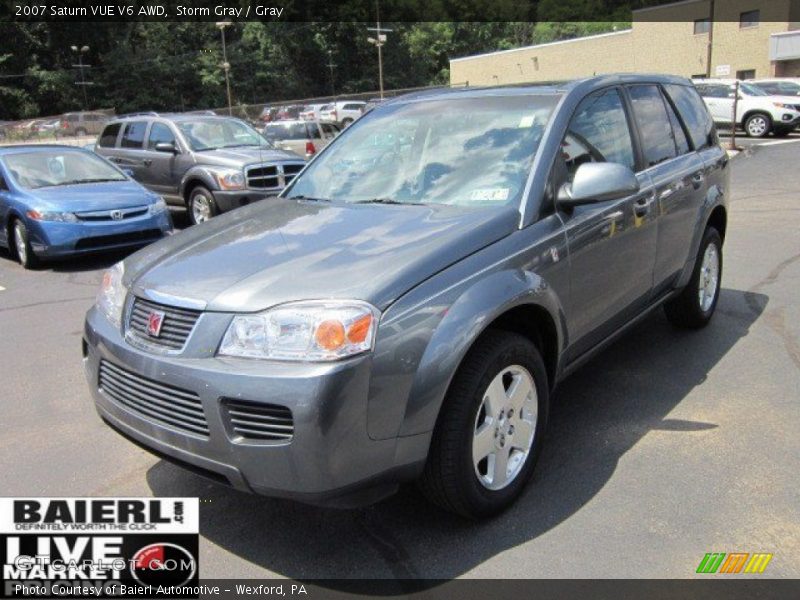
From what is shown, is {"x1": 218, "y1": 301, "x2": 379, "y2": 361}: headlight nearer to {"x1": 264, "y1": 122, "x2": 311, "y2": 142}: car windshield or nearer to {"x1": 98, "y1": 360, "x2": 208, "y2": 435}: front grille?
{"x1": 98, "y1": 360, "x2": 208, "y2": 435}: front grille

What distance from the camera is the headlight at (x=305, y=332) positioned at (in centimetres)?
250

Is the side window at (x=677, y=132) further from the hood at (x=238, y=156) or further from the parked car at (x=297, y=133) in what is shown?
the parked car at (x=297, y=133)

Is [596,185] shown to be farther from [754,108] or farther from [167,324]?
[754,108]

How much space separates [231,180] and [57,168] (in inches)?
89.0

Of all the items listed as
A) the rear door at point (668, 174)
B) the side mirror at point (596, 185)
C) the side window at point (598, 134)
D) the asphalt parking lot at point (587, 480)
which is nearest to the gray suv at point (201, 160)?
the asphalt parking lot at point (587, 480)

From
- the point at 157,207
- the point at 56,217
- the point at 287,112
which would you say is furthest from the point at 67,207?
the point at 287,112

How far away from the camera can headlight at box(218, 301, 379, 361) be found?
2.50 meters

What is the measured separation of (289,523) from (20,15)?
252ft

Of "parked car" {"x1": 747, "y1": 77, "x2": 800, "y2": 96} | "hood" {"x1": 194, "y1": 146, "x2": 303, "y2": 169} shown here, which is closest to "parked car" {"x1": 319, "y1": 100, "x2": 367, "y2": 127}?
"parked car" {"x1": 747, "y1": 77, "x2": 800, "y2": 96}

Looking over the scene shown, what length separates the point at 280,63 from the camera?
77000 millimetres

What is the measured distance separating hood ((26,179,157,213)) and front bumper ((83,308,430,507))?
6392 millimetres

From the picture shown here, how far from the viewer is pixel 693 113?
5.32 m

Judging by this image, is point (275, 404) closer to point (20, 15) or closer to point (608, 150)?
point (608, 150)

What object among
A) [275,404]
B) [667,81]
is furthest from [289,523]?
[667,81]
